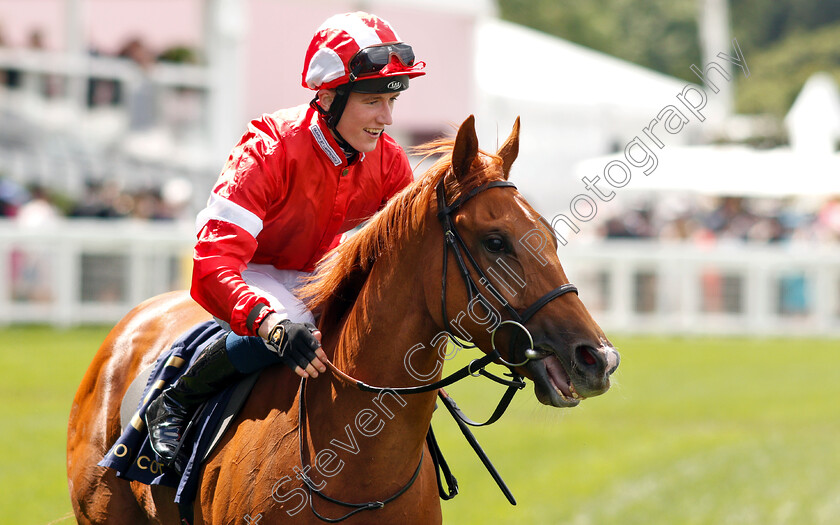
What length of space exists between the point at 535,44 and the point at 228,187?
21.8 metres

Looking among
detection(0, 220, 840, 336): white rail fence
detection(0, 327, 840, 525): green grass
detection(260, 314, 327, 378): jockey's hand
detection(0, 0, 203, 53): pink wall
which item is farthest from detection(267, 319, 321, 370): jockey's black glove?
detection(0, 0, 203, 53): pink wall

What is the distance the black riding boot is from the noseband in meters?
0.88

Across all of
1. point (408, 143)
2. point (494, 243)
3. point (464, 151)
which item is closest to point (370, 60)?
point (464, 151)

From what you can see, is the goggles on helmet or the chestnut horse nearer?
the chestnut horse

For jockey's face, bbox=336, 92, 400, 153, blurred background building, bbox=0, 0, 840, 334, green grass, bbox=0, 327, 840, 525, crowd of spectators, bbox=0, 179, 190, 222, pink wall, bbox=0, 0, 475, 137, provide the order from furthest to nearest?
pink wall, bbox=0, 0, 475, 137, crowd of spectators, bbox=0, 179, 190, 222, blurred background building, bbox=0, 0, 840, 334, green grass, bbox=0, 327, 840, 525, jockey's face, bbox=336, 92, 400, 153

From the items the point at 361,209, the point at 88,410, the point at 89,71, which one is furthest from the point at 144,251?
the point at 361,209

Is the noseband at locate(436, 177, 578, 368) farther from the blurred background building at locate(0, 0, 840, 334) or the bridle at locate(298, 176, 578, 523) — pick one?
the blurred background building at locate(0, 0, 840, 334)

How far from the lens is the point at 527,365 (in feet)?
10.3

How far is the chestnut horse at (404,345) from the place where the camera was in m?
3.10

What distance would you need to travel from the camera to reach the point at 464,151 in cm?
325

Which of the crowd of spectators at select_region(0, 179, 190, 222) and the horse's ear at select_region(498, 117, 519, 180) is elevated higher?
the horse's ear at select_region(498, 117, 519, 180)

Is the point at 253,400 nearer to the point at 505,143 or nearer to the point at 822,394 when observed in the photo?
the point at 505,143

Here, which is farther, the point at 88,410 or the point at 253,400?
the point at 88,410

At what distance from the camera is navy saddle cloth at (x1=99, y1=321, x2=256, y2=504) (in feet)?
12.1
